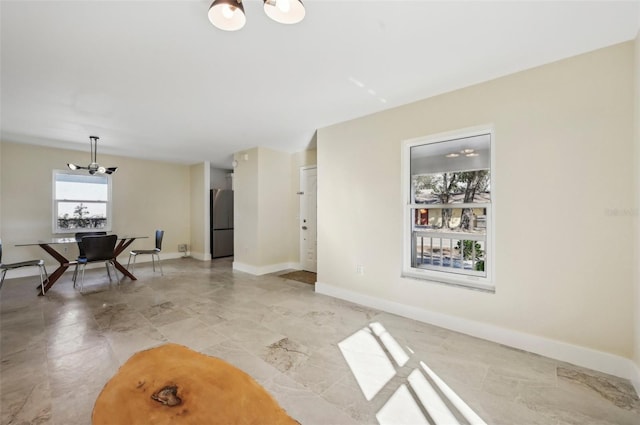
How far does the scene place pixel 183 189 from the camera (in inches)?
283

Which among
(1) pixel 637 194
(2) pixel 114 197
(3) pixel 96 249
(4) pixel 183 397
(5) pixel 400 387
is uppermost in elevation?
(2) pixel 114 197

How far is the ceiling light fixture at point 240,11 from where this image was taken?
1408 millimetres

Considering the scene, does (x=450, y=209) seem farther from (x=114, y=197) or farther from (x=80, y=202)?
(x=80, y=202)

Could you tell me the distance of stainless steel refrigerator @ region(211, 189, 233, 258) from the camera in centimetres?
689

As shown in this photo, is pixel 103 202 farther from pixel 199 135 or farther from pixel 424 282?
pixel 424 282

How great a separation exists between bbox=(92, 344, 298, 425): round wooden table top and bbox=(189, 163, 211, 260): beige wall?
581 centimetres

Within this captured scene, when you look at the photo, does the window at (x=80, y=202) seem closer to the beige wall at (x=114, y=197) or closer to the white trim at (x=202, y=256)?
the beige wall at (x=114, y=197)

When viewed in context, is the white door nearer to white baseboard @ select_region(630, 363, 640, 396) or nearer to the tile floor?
the tile floor

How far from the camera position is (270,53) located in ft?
7.00

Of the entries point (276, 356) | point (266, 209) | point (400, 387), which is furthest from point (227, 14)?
point (266, 209)

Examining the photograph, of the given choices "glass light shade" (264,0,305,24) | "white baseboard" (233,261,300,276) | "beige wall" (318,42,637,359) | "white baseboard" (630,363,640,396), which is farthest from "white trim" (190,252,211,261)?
"white baseboard" (630,363,640,396)

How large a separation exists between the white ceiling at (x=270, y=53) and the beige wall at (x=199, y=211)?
333cm

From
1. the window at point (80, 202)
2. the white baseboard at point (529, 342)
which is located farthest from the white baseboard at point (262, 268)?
the window at point (80, 202)

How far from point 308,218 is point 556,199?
3.91 m
